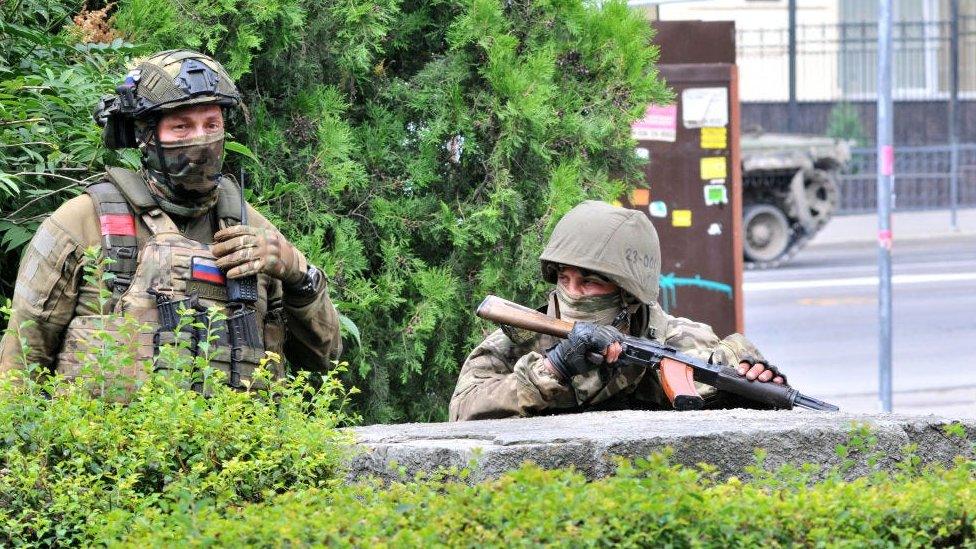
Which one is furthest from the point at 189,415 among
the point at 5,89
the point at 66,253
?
the point at 5,89

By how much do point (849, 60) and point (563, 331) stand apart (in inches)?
954

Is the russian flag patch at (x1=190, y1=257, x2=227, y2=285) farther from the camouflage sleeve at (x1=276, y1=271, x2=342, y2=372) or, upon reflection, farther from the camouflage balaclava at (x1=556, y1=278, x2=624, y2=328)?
the camouflage balaclava at (x1=556, y1=278, x2=624, y2=328)

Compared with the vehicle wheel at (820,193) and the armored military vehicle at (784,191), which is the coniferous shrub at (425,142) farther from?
the vehicle wheel at (820,193)

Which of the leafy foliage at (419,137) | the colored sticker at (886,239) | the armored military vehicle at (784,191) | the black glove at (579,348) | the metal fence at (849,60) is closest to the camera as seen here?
the black glove at (579,348)

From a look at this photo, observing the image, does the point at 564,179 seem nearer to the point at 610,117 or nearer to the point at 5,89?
the point at 610,117

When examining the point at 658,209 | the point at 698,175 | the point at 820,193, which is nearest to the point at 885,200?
the point at 698,175

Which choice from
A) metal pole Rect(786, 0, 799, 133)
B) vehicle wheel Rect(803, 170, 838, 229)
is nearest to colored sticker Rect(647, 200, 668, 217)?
vehicle wheel Rect(803, 170, 838, 229)

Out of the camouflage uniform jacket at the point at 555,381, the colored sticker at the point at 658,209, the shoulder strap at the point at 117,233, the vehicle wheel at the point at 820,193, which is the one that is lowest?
the vehicle wheel at the point at 820,193

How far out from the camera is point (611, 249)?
4.50m

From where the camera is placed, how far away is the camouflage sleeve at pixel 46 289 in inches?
160

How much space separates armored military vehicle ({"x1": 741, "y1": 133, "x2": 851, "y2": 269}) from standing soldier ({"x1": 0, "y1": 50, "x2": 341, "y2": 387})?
15322mm

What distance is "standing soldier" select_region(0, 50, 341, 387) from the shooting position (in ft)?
13.3

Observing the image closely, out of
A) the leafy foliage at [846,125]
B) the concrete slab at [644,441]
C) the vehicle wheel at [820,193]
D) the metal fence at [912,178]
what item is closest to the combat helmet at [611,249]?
the concrete slab at [644,441]

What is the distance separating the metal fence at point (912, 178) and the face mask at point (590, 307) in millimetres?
20705
